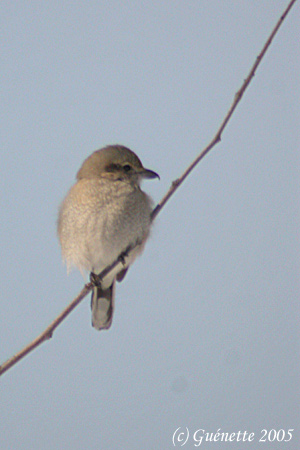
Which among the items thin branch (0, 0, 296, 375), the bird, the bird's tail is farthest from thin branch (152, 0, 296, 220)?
the bird's tail

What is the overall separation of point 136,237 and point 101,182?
0.54m

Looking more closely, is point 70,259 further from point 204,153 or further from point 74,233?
point 204,153

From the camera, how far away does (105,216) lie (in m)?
4.48

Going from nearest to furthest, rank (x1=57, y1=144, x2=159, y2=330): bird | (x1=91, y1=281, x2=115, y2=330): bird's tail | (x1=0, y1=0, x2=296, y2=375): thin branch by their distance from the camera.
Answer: (x1=0, y1=0, x2=296, y2=375): thin branch
(x1=57, y1=144, x2=159, y2=330): bird
(x1=91, y1=281, x2=115, y2=330): bird's tail

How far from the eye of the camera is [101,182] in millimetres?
4621

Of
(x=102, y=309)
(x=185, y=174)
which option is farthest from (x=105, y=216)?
(x=185, y=174)

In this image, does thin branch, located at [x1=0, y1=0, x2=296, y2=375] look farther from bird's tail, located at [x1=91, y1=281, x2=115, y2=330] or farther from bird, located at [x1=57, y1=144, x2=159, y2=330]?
bird's tail, located at [x1=91, y1=281, x2=115, y2=330]

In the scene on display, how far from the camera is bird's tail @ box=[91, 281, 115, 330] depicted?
483 centimetres

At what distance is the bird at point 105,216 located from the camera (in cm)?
447

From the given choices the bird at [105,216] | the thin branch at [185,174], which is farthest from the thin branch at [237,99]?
the bird at [105,216]

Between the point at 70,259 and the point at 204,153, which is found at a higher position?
the point at 70,259

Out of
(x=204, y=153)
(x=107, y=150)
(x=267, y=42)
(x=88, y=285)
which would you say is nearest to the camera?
(x=267, y=42)

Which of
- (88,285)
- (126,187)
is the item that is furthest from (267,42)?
(126,187)

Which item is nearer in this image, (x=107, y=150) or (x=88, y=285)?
(x=88, y=285)
